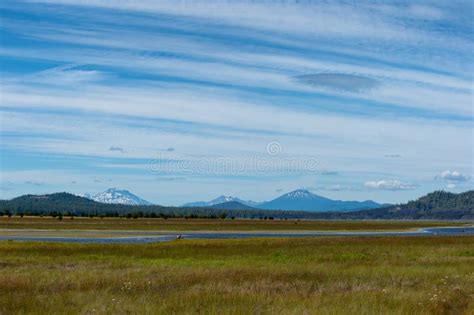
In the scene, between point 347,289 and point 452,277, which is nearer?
point 347,289

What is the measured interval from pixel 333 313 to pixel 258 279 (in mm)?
8757

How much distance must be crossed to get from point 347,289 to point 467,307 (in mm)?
4999

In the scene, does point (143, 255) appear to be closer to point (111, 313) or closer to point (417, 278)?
point (417, 278)

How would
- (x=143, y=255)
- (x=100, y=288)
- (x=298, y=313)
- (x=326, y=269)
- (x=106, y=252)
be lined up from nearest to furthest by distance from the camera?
1. (x=298, y=313)
2. (x=100, y=288)
3. (x=326, y=269)
4. (x=143, y=255)
5. (x=106, y=252)

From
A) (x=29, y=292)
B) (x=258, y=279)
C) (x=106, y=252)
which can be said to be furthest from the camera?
(x=106, y=252)

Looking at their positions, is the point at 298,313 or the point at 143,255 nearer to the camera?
the point at 298,313

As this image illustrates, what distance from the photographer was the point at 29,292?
65.0ft

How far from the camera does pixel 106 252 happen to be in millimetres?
47344

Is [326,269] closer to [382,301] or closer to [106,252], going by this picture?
[382,301]

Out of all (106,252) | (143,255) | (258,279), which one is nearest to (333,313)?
(258,279)

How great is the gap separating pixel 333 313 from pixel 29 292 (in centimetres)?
1055

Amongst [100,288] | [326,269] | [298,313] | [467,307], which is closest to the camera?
[298,313]

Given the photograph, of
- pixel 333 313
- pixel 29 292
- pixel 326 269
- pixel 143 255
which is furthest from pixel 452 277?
pixel 143 255

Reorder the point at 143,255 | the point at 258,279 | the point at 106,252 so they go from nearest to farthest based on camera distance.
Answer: the point at 258,279, the point at 143,255, the point at 106,252
